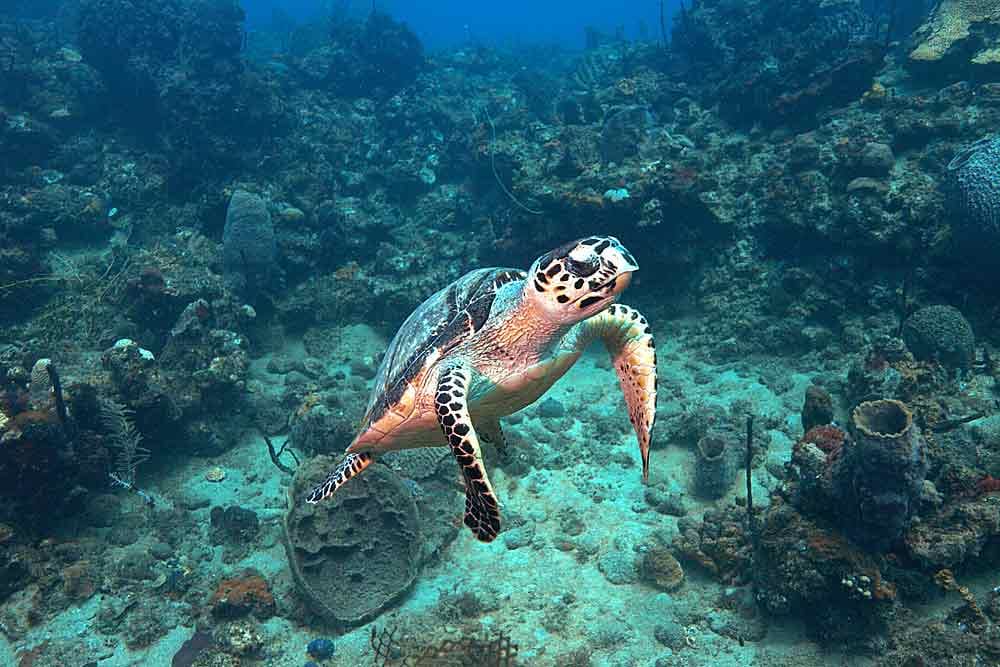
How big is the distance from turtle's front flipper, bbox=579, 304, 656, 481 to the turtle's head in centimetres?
85

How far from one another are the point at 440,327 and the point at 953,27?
14.3 meters

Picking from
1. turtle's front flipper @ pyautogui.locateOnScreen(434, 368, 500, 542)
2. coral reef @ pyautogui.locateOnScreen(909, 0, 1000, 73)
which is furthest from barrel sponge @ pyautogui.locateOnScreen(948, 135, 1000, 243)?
turtle's front flipper @ pyautogui.locateOnScreen(434, 368, 500, 542)

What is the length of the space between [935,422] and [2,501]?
1031 centimetres

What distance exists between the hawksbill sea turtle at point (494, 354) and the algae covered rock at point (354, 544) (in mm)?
880

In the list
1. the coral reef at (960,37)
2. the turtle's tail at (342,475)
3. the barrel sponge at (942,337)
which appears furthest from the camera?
the coral reef at (960,37)

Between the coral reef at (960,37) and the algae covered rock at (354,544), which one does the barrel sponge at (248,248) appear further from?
the coral reef at (960,37)

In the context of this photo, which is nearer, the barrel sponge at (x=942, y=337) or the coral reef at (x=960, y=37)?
the barrel sponge at (x=942, y=337)

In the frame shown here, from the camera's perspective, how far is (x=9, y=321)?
8.92 meters

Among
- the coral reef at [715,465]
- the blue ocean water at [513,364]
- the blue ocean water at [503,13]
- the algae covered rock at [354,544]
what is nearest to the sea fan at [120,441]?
the blue ocean water at [513,364]

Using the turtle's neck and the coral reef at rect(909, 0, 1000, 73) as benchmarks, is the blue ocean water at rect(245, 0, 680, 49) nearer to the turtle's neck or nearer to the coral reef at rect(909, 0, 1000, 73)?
the coral reef at rect(909, 0, 1000, 73)

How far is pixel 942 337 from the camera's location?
6699 mm

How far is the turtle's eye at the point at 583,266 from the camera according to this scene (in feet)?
10.4

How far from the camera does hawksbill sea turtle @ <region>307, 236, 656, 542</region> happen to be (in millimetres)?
3193

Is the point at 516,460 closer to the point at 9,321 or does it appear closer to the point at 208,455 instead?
the point at 208,455
